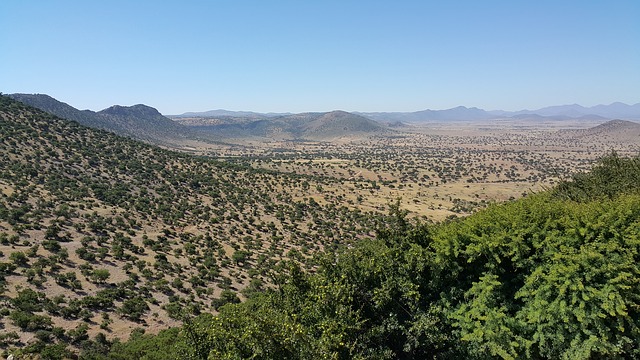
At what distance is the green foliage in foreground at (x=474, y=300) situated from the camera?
11.9 m

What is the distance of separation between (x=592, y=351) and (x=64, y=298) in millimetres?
27953

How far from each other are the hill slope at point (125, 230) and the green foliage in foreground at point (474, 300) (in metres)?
12.1

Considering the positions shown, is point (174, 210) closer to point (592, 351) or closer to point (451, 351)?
point (451, 351)

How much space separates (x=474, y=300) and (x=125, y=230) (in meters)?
35.0

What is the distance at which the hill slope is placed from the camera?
23500mm

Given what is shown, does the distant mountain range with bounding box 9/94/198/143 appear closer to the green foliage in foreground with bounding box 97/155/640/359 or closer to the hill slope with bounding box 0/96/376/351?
the hill slope with bounding box 0/96/376/351

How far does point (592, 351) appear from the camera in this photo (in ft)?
40.5

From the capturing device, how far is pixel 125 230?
3772cm

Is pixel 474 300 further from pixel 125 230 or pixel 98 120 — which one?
pixel 98 120

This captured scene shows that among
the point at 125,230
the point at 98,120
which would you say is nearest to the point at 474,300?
the point at 125,230

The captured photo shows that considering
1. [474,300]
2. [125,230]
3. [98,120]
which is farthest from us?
[98,120]

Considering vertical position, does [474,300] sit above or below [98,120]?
below

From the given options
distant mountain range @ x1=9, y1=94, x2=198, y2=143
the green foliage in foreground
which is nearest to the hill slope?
the green foliage in foreground

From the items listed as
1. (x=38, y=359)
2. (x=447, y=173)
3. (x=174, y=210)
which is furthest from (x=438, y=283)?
(x=447, y=173)
